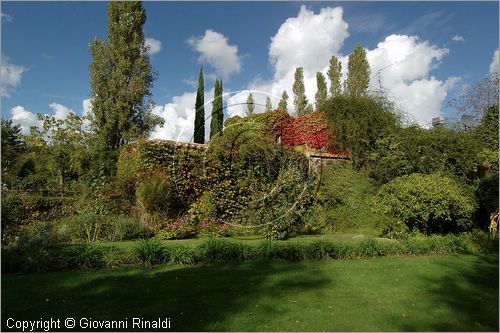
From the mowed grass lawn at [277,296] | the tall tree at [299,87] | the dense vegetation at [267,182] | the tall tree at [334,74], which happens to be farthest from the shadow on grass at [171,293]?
the tall tree at [299,87]

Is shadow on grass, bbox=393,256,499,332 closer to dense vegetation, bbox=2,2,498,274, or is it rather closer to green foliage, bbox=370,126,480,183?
dense vegetation, bbox=2,2,498,274

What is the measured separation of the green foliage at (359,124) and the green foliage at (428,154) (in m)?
0.60

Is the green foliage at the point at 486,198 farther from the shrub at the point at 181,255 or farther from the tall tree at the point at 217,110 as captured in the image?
the tall tree at the point at 217,110

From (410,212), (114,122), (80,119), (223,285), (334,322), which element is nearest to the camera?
(334,322)

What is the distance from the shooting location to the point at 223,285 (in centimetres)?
540

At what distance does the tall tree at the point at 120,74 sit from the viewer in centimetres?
2122

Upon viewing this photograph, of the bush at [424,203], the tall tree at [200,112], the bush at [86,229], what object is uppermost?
the tall tree at [200,112]

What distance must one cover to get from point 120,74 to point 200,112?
16.4 feet

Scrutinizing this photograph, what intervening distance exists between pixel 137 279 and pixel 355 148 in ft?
29.9

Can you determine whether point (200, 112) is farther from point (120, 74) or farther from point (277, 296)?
point (277, 296)

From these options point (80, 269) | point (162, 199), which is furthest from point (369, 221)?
point (80, 269)

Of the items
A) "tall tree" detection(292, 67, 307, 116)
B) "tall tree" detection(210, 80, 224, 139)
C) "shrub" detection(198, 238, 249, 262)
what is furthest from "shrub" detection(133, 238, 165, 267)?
"tall tree" detection(292, 67, 307, 116)

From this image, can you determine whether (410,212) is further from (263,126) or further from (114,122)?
(114,122)

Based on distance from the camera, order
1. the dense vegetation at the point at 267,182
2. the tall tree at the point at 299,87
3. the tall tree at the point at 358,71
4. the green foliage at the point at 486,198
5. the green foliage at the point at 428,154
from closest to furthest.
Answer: the dense vegetation at the point at 267,182 → the green foliage at the point at 486,198 → the green foliage at the point at 428,154 → the tall tree at the point at 358,71 → the tall tree at the point at 299,87
